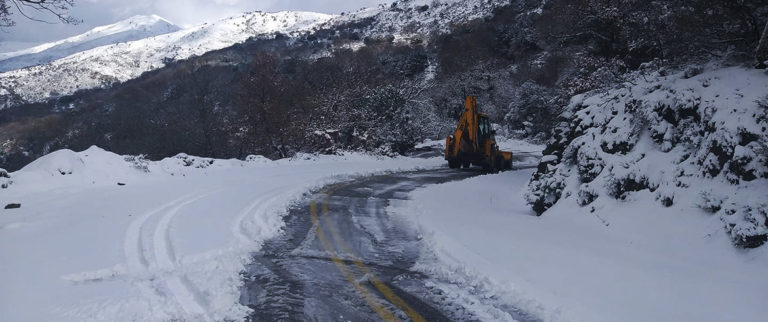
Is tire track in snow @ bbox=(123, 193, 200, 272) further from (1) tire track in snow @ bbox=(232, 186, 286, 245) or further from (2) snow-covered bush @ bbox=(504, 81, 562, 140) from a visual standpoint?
(2) snow-covered bush @ bbox=(504, 81, 562, 140)

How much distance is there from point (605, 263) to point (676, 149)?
3.08 metres

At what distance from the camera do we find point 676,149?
838 centimetres

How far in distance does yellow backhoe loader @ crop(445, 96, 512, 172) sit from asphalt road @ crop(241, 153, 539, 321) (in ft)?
33.1

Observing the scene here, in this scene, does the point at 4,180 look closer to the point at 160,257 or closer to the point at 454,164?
the point at 160,257

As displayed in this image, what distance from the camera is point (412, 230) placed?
9.83 meters

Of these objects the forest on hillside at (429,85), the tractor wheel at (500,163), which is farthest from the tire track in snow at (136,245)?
the tractor wheel at (500,163)

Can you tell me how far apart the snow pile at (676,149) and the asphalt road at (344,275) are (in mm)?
3696

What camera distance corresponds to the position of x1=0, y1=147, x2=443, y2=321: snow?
535cm

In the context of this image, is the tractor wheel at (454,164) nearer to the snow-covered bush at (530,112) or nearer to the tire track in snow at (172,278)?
the snow-covered bush at (530,112)

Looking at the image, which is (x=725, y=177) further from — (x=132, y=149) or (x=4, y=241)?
(x=132, y=149)

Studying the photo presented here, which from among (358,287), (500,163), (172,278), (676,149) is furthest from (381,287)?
(500,163)

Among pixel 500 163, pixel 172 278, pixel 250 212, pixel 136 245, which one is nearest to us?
pixel 172 278

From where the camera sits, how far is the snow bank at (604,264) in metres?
5.19

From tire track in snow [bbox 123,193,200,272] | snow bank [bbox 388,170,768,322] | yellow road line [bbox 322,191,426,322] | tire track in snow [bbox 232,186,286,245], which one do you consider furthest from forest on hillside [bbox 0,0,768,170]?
tire track in snow [bbox 123,193,200,272]
